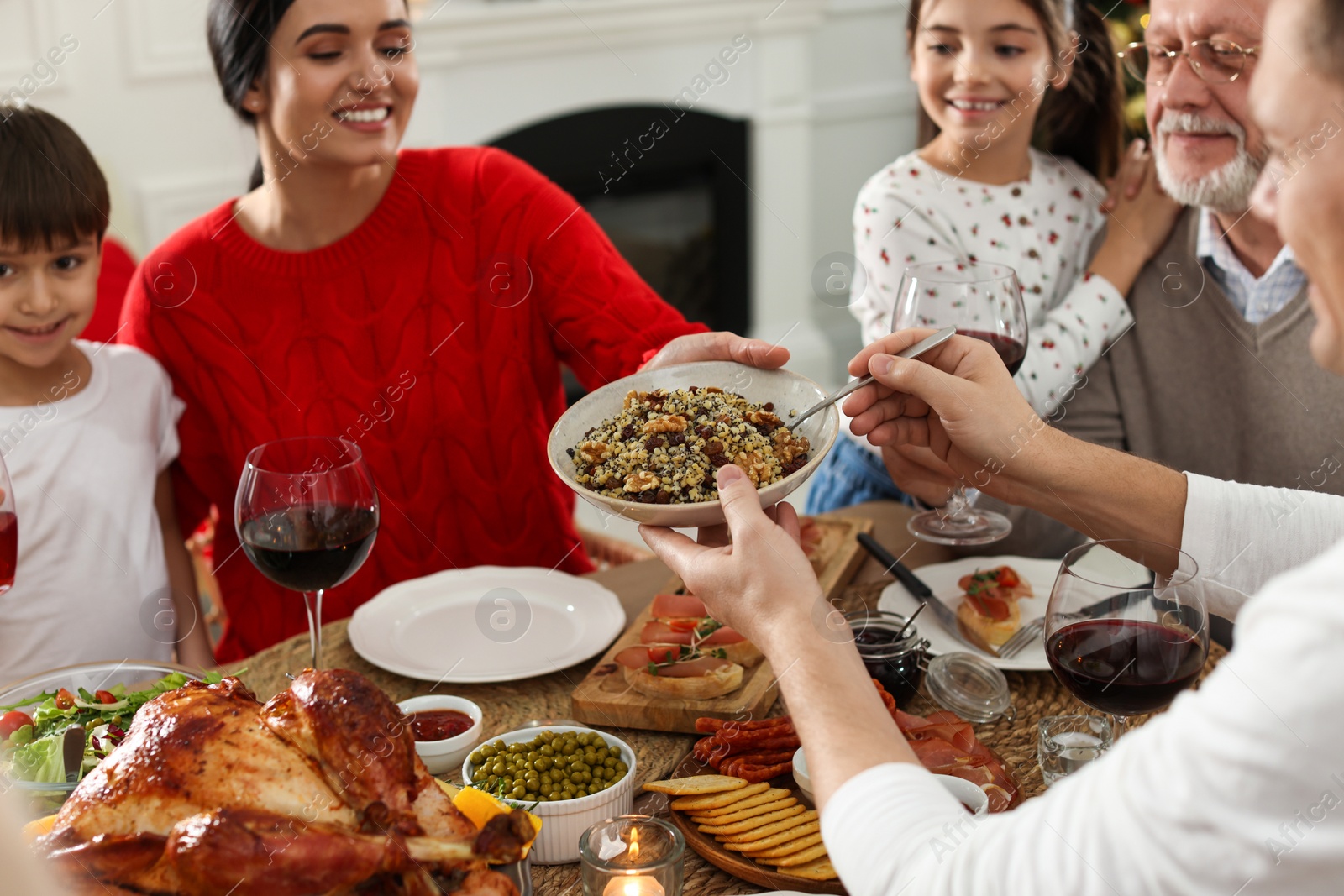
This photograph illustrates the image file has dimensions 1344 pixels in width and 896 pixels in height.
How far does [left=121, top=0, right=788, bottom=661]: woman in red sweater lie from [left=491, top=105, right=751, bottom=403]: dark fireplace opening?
2.29 meters

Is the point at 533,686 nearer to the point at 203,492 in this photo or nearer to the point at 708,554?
the point at 708,554

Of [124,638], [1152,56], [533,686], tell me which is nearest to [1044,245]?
[1152,56]

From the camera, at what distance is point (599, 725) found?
138 centimetres

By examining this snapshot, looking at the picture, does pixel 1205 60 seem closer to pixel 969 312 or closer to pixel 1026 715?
pixel 969 312

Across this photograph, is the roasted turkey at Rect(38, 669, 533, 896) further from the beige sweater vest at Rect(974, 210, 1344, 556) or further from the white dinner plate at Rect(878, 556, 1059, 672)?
the beige sweater vest at Rect(974, 210, 1344, 556)

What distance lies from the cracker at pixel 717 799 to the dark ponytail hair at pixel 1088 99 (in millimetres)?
1724

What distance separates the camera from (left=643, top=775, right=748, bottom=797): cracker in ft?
3.78

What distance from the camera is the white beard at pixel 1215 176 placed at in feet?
6.38

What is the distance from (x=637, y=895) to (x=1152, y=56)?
1.73 m

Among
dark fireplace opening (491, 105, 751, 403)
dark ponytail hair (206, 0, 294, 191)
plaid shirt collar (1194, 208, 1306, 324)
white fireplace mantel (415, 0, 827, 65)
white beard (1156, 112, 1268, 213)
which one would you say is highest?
dark ponytail hair (206, 0, 294, 191)

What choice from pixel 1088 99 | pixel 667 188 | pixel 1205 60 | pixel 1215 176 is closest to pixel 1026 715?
pixel 1215 176

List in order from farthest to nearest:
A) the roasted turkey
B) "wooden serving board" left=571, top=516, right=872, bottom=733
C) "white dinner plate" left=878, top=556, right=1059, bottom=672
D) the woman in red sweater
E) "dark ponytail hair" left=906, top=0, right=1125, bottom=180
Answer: "dark ponytail hair" left=906, top=0, right=1125, bottom=180 < the woman in red sweater < "white dinner plate" left=878, top=556, right=1059, bottom=672 < "wooden serving board" left=571, top=516, right=872, bottom=733 < the roasted turkey

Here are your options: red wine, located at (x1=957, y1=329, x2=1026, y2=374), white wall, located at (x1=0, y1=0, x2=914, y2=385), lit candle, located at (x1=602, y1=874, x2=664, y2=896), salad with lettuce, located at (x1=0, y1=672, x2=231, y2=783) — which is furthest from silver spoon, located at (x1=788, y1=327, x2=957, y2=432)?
white wall, located at (x1=0, y1=0, x2=914, y2=385)

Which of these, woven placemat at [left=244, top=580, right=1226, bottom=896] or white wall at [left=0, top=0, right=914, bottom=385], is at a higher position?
white wall at [left=0, top=0, right=914, bottom=385]
